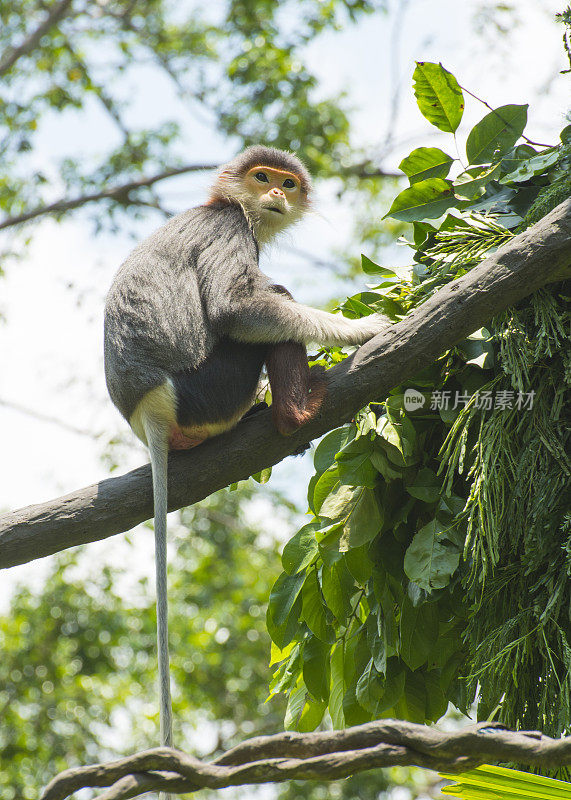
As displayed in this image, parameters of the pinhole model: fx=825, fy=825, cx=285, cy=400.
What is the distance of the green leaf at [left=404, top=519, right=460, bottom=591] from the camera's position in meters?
2.12

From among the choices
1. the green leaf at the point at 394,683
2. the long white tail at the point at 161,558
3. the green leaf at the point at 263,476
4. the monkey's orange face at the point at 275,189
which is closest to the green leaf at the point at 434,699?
the green leaf at the point at 394,683

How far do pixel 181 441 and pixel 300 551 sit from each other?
0.67 m

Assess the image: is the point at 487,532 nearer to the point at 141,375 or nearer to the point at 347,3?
the point at 141,375

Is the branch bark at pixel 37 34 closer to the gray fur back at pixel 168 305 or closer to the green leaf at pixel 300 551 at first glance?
the gray fur back at pixel 168 305

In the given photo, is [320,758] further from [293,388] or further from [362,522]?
[293,388]

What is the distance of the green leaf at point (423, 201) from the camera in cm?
261

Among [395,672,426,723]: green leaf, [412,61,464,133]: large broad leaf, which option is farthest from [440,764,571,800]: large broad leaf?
[412,61,464,133]: large broad leaf

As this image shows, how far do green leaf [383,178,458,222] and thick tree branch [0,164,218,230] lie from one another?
291 inches

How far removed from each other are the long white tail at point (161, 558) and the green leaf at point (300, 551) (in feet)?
1.20

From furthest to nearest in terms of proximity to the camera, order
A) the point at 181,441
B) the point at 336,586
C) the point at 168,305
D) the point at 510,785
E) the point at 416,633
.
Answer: the point at 168,305, the point at 181,441, the point at 336,586, the point at 416,633, the point at 510,785

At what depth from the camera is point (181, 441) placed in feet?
9.59

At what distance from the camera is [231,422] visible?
115 inches

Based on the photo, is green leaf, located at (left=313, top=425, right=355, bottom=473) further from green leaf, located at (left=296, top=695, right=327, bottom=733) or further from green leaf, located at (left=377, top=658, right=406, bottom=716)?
green leaf, located at (left=296, top=695, right=327, bottom=733)

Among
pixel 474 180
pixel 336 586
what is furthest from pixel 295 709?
pixel 474 180
